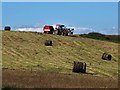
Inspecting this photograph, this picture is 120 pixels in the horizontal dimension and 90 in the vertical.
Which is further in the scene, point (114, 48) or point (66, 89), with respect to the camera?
point (114, 48)

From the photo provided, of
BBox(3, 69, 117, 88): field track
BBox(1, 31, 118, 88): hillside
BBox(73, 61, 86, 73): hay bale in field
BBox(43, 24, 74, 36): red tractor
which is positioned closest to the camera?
BBox(3, 69, 117, 88): field track

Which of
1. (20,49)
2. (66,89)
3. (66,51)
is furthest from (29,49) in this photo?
(66,89)

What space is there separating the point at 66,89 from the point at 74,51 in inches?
1337

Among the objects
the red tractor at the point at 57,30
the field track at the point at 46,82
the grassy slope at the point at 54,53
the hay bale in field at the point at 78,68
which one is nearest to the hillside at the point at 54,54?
the grassy slope at the point at 54,53

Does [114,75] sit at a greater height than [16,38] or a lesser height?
lesser

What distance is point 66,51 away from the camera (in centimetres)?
5344

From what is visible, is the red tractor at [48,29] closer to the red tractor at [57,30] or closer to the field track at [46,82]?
the red tractor at [57,30]

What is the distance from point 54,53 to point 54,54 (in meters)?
0.79

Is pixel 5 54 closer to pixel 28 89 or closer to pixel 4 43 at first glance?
pixel 4 43

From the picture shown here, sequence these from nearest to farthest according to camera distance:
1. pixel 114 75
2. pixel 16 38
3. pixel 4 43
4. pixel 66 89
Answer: pixel 66 89 → pixel 114 75 → pixel 4 43 → pixel 16 38

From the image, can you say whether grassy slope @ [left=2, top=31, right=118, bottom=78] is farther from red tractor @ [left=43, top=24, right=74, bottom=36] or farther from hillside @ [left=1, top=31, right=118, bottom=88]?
red tractor @ [left=43, top=24, right=74, bottom=36]

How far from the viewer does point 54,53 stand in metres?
50.8

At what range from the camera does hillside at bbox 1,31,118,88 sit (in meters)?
37.5

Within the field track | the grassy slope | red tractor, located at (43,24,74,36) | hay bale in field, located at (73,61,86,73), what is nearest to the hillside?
→ the grassy slope
